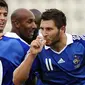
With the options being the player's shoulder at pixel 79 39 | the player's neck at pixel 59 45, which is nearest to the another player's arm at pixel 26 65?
the player's neck at pixel 59 45

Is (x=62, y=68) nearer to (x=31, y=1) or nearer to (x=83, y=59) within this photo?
(x=83, y=59)

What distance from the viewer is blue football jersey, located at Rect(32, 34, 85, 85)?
6781mm

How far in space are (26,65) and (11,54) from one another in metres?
0.37

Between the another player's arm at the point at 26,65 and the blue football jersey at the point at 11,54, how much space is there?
0.20m

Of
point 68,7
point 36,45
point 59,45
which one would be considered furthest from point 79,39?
point 68,7

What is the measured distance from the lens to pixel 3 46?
6762mm

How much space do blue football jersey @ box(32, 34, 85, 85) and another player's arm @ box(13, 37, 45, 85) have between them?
316mm

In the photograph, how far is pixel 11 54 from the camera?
6703mm

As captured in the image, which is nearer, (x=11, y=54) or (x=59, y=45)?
(x=11, y=54)

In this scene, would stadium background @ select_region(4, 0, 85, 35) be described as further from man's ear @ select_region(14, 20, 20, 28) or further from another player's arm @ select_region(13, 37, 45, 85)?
another player's arm @ select_region(13, 37, 45, 85)

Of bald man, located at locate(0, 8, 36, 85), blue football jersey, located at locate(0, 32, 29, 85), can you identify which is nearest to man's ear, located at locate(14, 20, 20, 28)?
bald man, located at locate(0, 8, 36, 85)

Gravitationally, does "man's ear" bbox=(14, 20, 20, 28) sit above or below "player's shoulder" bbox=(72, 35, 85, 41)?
above

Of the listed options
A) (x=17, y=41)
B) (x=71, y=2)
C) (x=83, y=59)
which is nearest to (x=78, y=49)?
(x=83, y=59)

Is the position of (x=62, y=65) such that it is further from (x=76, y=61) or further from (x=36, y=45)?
(x=36, y=45)
